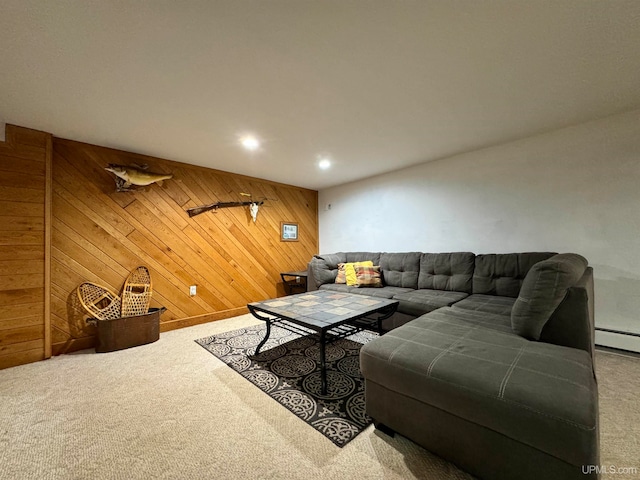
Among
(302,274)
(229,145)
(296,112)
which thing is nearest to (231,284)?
(302,274)

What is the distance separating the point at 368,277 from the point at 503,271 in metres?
1.51

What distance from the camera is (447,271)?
299cm

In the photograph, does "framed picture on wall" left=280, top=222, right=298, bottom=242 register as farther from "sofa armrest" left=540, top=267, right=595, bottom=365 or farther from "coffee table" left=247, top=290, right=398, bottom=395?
"sofa armrest" left=540, top=267, right=595, bottom=365

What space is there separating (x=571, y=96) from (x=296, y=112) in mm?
2198

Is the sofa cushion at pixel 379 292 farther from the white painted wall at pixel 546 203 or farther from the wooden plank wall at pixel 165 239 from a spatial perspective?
the wooden plank wall at pixel 165 239

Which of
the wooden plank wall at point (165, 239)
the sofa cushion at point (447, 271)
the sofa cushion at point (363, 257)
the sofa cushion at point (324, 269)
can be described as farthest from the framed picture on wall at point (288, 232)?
the sofa cushion at point (447, 271)

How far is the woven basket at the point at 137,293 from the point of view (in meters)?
2.66

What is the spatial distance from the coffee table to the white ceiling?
1.68 meters

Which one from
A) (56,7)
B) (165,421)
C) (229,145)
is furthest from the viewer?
(229,145)

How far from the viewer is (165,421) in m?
1.44

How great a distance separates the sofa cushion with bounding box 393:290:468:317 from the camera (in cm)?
239

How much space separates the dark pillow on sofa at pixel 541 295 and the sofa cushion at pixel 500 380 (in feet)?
0.28

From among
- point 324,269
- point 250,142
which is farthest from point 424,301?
point 250,142

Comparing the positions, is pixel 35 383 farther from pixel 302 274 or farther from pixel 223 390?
pixel 302 274
